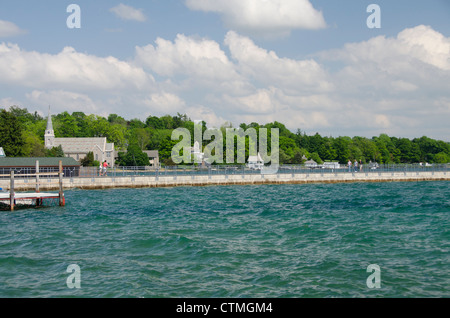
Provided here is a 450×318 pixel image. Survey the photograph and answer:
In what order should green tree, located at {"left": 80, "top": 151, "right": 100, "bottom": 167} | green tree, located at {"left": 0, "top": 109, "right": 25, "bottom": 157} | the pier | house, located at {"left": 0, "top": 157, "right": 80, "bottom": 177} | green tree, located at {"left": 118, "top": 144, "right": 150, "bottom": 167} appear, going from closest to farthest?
1. house, located at {"left": 0, "top": 157, "right": 80, "bottom": 177}
2. the pier
3. green tree, located at {"left": 0, "top": 109, "right": 25, "bottom": 157}
4. green tree, located at {"left": 80, "top": 151, "right": 100, "bottom": 167}
5. green tree, located at {"left": 118, "top": 144, "right": 150, "bottom": 167}

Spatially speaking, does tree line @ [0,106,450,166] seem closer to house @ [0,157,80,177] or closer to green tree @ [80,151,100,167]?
green tree @ [80,151,100,167]

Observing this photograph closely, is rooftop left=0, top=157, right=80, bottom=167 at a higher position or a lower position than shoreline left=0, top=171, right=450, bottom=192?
higher

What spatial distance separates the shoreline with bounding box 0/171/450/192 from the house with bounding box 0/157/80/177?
2650 millimetres

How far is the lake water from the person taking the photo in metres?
13.7

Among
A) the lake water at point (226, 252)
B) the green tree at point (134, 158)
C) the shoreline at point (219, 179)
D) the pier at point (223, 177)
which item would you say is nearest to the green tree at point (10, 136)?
the pier at point (223, 177)

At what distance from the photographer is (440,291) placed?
13.1 m

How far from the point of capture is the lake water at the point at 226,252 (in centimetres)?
1366

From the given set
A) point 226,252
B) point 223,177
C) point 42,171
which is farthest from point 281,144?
point 226,252

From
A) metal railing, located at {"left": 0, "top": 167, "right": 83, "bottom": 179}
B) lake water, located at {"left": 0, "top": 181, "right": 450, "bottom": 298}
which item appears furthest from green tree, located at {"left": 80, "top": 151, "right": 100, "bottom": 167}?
lake water, located at {"left": 0, "top": 181, "right": 450, "bottom": 298}

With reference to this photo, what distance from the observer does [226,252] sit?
18.2 m

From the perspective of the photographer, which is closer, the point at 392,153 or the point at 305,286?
the point at 305,286

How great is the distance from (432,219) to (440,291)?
603 inches
